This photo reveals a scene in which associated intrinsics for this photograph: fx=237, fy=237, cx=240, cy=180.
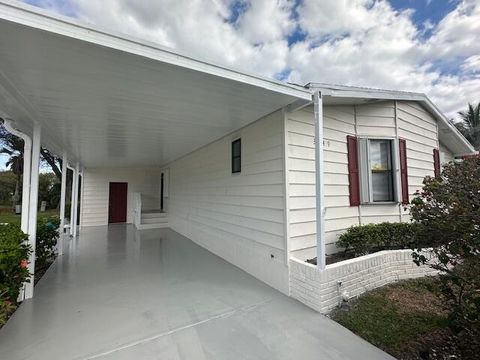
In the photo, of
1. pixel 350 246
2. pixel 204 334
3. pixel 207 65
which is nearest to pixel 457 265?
pixel 350 246

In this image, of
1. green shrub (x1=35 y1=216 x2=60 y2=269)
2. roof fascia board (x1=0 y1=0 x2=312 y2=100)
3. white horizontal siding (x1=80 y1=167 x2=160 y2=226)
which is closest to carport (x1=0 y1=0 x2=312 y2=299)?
roof fascia board (x1=0 y1=0 x2=312 y2=100)

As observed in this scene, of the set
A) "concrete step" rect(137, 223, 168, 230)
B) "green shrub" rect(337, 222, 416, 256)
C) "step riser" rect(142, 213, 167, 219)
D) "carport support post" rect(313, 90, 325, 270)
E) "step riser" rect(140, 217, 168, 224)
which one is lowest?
"concrete step" rect(137, 223, 168, 230)

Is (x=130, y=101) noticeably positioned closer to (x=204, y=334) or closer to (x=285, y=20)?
(x=204, y=334)

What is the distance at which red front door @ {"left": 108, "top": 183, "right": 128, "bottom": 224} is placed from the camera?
12102 mm

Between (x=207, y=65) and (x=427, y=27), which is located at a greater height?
(x=427, y=27)

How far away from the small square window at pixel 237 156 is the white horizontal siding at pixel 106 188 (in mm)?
8574

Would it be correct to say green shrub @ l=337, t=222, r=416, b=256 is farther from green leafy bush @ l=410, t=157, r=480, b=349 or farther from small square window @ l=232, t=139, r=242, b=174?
small square window @ l=232, t=139, r=242, b=174

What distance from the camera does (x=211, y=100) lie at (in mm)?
3297

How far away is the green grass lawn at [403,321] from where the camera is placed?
2.26 meters

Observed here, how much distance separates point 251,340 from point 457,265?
204 cm

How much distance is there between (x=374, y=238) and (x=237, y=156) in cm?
299

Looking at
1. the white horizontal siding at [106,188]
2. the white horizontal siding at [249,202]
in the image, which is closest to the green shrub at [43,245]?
the white horizontal siding at [249,202]

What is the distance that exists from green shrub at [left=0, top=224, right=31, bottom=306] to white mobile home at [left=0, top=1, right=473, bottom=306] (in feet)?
1.98

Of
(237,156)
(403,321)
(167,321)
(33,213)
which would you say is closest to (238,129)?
(237,156)
